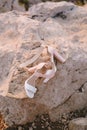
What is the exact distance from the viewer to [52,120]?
5.66 ft

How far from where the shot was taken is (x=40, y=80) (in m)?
1.60

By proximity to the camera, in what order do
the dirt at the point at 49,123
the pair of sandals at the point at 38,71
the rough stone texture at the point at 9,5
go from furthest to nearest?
the rough stone texture at the point at 9,5
the dirt at the point at 49,123
the pair of sandals at the point at 38,71

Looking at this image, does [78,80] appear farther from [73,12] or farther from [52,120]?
[73,12]

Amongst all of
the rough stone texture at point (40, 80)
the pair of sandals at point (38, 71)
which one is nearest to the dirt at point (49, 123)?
the rough stone texture at point (40, 80)

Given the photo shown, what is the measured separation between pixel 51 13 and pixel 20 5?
136 cm

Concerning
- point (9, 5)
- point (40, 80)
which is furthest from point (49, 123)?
point (9, 5)

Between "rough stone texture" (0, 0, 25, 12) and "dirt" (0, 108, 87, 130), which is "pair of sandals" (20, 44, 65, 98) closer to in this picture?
"dirt" (0, 108, 87, 130)

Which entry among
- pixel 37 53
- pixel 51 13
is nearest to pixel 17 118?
pixel 37 53

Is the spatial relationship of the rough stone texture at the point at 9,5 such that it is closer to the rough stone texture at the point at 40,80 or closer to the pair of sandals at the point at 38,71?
the rough stone texture at the point at 40,80

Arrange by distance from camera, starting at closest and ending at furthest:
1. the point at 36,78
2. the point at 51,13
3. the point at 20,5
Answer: the point at 36,78 → the point at 51,13 → the point at 20,5

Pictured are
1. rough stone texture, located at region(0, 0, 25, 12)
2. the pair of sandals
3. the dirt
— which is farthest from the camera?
rough stone texture, located at region(0, 0, 25, 12)

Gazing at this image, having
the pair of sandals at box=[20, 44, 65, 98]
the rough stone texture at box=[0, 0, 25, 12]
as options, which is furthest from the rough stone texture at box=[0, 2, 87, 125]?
the rough stone texture at box=[0, 0, 25, 12]

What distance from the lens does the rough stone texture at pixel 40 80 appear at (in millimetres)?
1618

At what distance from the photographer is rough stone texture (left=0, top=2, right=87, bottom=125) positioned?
1.62 meters
